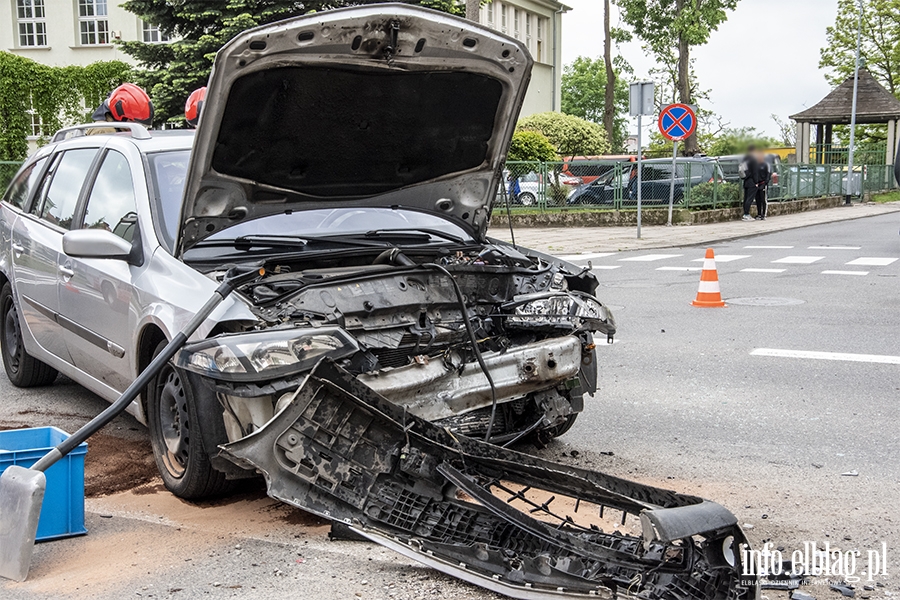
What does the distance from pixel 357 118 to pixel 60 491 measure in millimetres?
2368

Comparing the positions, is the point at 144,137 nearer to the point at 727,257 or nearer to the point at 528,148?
the point at 727,257

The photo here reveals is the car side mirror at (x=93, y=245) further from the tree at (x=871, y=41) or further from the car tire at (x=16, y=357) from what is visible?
the tree at (x=871, y=41)

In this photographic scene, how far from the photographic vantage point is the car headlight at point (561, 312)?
4910 mm

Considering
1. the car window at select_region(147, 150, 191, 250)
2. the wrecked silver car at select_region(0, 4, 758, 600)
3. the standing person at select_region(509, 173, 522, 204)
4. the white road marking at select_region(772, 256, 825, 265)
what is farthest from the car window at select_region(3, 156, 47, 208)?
the standing person at select_region(509, 173, 522, 204)

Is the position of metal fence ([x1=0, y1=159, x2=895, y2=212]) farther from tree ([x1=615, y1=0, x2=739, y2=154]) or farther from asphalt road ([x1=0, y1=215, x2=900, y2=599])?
asphalt road ([x1=0, y1=215, x2=900, y2=599])

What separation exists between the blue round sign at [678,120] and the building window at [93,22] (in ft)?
78.3

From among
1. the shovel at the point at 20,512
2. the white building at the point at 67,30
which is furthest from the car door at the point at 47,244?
the white building at the point at 67,30

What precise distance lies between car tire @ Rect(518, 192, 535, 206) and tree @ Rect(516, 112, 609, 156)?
7.56 meters

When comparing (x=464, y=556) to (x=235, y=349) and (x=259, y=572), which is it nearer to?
(x=259, y=572)

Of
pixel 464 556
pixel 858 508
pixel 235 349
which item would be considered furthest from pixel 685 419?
pixel 235 349

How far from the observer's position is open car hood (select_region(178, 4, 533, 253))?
14.7 feet

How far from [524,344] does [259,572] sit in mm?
1775

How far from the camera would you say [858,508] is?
177 inches

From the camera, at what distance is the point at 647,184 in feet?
77.1
